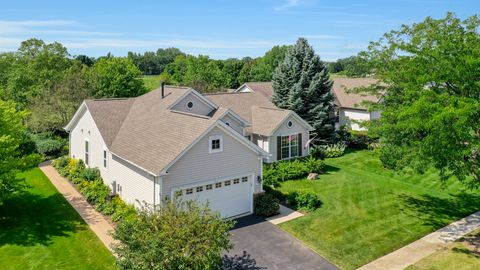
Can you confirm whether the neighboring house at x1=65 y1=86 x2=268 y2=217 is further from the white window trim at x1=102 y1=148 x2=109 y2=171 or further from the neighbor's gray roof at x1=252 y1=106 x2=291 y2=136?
Answer: the neighbor's gray roof at x1=252 y1=106 x2=291 y2=136

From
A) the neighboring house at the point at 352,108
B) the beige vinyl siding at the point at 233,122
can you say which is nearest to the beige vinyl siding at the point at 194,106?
the beige vinyl siding at the point at 233,122

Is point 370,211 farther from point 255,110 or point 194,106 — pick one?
point 255,110

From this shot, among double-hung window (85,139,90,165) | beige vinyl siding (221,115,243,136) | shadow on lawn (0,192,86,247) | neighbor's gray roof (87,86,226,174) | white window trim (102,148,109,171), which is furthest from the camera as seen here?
beige vinyl siding (221,115,243,136)

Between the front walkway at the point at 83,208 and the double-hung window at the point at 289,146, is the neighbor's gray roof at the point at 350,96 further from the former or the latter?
the front walkway at the point at 83,208

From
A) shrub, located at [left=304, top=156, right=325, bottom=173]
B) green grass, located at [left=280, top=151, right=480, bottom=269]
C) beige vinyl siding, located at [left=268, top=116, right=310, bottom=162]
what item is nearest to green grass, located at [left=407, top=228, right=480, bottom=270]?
green grass, located at [left=280, top=151, right=480, bottom=269]

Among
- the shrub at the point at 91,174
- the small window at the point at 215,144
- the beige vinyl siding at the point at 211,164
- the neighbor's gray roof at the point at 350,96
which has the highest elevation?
the neighbor's gray roof at the point at 350,96

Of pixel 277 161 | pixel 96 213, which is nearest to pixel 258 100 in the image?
pixel 277 161
